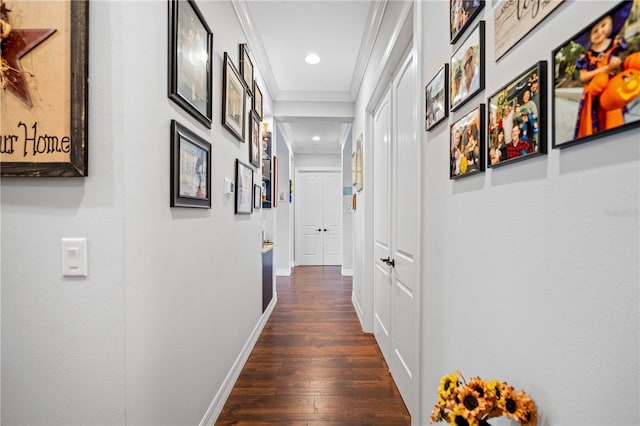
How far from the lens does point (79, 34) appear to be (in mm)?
984

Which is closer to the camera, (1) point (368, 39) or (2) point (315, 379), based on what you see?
(2) point (315, 379)

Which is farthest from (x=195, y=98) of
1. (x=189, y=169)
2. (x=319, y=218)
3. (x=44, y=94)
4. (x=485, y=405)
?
(x=319, y=218)

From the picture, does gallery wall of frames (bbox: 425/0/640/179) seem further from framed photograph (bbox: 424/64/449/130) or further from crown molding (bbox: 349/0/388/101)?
crown molding (bbox: 349/0/388/101)

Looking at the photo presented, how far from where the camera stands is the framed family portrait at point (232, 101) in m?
1.97

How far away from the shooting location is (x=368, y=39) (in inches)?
110

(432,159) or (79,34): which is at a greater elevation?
(79,34)

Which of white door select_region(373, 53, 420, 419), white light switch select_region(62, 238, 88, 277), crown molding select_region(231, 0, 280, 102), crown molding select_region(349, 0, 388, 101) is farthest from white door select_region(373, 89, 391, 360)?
white light switch select_region(62, 238, 88, 277)

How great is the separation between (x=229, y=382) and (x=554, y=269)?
2.03 metres

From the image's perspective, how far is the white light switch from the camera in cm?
100

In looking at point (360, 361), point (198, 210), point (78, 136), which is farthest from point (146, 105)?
point (360, 361)

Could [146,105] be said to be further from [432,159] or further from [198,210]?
[432,159]

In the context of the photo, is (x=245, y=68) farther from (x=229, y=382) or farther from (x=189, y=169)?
(x=229, y=382)

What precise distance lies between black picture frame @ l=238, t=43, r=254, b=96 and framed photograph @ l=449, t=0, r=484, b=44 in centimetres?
167

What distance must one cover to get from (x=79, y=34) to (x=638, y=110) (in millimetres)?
1393
